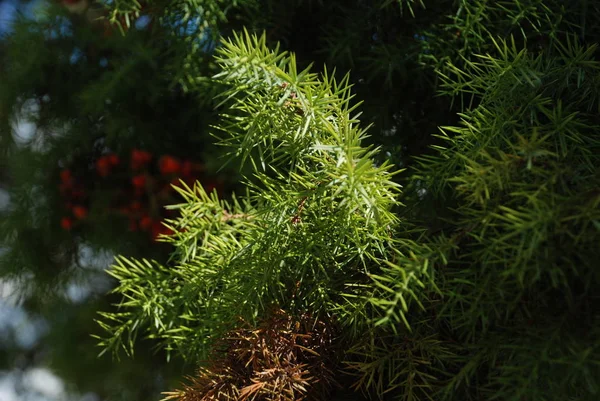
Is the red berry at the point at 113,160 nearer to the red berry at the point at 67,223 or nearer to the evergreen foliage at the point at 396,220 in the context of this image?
the red berry at the point at 67,223

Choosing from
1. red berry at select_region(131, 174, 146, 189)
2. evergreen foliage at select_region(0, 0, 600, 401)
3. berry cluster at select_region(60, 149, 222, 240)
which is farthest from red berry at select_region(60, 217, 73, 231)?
evergreen foliage at select_region(0, 0, 600, 401)

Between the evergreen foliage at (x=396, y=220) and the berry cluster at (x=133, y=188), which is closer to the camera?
the evergreen foliage at (x=396, y=220)

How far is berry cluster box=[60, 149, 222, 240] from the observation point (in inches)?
33.1

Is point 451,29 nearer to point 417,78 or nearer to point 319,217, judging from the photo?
point 417,78

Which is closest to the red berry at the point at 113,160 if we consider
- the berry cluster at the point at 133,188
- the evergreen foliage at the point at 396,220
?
the berry cluster at the point at 133,188

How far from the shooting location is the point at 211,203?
0.54 metres

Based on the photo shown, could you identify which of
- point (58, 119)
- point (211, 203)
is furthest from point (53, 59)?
point (211, 203)

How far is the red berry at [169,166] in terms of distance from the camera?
826mm

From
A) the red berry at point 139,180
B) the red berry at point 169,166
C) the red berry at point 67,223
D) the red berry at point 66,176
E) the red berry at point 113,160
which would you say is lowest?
the red berry at point 67,223

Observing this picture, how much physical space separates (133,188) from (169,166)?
97 millimetres

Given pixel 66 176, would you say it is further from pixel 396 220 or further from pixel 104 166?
pixel 396 220

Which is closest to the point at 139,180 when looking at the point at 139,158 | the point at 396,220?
the point at 139,158

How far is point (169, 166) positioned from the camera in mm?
826

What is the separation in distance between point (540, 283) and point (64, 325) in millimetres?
804
